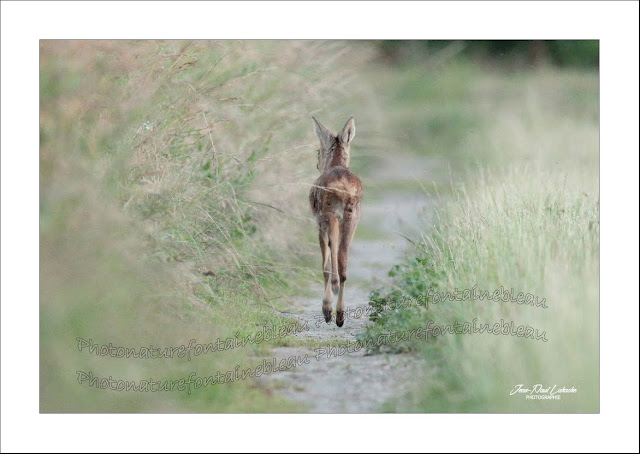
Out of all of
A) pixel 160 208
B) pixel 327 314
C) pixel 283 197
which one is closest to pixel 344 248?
pixel 327 314

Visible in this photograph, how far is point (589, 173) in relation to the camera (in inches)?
306

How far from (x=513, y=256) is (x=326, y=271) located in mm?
1650

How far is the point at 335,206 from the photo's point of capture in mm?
8086

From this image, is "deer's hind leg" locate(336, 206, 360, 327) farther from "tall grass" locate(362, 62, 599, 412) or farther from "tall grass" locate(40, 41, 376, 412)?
"tall grass" locate(40, 41, 376, 412)

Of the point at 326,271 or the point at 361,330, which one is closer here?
the point at 361,330

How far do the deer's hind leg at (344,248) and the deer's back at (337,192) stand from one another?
0.05 metres

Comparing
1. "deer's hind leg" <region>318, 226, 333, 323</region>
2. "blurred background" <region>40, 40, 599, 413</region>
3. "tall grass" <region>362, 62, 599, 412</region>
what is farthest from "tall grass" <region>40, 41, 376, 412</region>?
"tall grass" <region>362, 62, 599, 412</region>

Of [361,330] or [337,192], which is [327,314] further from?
[337,192]

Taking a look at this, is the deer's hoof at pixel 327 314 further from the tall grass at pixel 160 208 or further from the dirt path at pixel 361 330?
the tall grass at pixel 160 208

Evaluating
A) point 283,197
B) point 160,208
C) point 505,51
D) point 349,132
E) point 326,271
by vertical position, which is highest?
point 505,51

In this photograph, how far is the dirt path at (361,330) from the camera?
7.35 m

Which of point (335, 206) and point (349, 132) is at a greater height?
point (349, 132)

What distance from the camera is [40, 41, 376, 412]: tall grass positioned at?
24.4 feet

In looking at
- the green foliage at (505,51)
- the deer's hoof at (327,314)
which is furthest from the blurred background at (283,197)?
the deer's hoof at (327,314)
